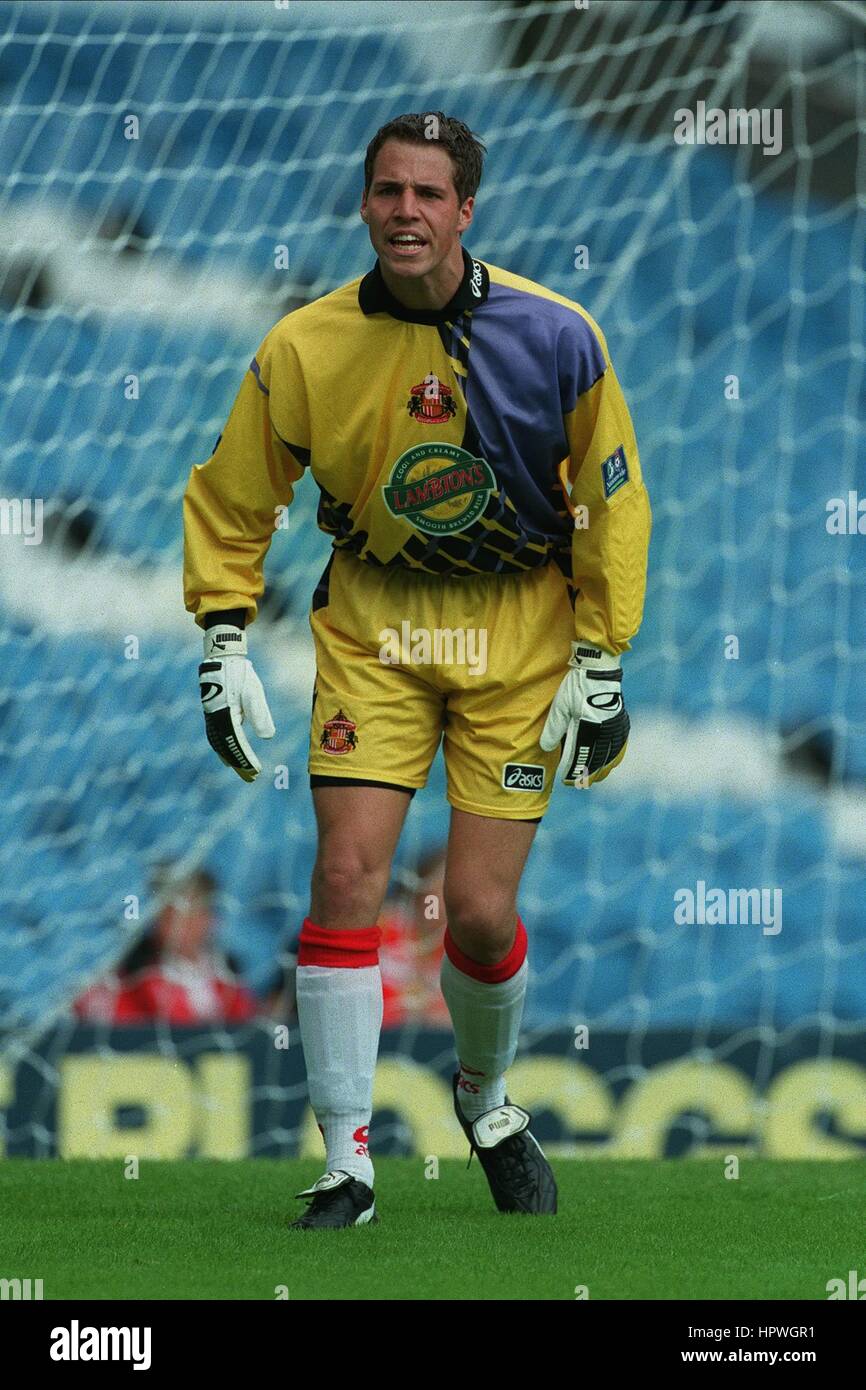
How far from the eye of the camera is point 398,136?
331 centimetres

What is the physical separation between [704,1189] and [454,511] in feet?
5.10

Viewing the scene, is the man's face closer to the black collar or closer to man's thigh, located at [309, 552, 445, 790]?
the black collar

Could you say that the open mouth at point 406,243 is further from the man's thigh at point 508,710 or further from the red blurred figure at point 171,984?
the red blurred figure at point 171,984

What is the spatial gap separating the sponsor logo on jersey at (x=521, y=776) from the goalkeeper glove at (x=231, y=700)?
1.40 ft

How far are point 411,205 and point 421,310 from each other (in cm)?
21

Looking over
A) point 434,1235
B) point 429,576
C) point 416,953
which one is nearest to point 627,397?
point 416,953

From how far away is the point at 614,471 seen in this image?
3.46 metres

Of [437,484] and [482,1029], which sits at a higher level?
[437,484]

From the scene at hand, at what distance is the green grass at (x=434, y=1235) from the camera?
2877mm

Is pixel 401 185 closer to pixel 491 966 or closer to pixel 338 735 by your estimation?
pixel 338 735

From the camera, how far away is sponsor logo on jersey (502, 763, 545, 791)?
3.58 m

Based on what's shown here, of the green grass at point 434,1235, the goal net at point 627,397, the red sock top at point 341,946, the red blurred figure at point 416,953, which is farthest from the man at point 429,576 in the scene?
the goal net at point 627,397

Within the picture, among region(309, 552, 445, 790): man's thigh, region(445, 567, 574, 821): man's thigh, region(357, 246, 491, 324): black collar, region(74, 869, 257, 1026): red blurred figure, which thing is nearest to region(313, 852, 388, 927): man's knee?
region(309, 552, 445, 790): man's thigh
